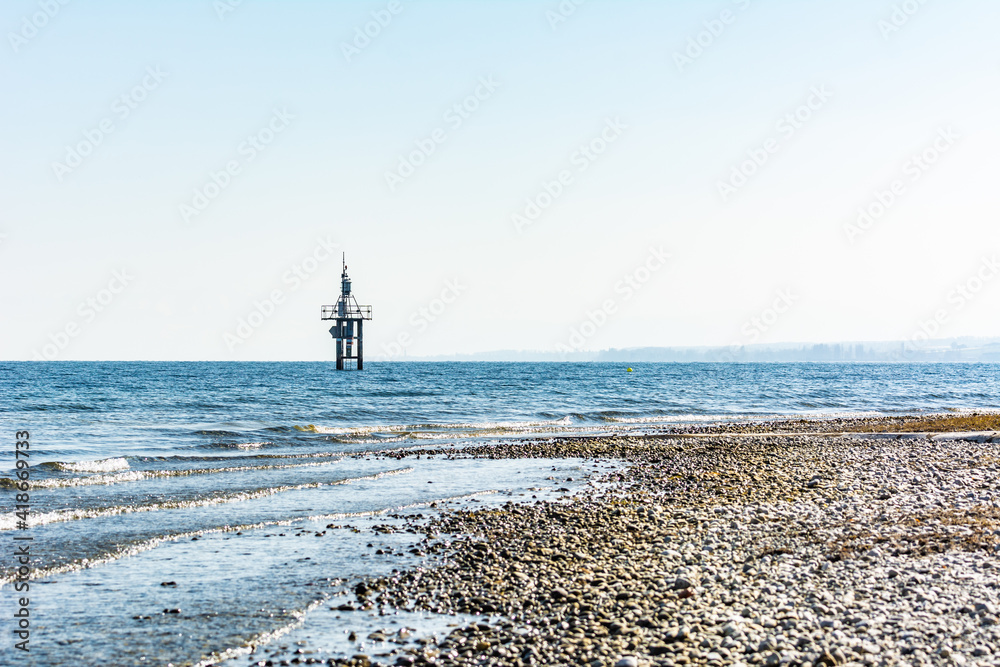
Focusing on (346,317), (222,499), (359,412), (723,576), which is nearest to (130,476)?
(222,499)

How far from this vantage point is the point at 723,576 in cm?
1052

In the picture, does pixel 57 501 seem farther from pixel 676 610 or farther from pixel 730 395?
pixel 730 395

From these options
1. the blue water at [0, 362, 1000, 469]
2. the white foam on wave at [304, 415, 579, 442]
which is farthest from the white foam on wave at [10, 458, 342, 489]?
the white foam on wave at [304, 415, 579, 442]

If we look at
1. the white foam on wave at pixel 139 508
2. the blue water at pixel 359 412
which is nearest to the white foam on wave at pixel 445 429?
the blue water at pixel 359 412

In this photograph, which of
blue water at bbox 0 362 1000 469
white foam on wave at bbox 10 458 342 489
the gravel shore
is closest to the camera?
the gravel shore

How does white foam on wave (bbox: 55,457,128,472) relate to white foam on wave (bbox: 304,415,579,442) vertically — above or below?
above

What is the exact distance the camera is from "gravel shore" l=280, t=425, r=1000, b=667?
816 centimetres

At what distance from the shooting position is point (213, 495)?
19547 millimetres

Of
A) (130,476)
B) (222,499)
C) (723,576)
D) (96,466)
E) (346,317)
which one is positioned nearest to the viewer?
(723,576)

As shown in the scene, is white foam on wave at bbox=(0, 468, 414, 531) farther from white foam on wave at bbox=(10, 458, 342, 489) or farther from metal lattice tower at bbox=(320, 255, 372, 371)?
metal lattice tower at bbox=(320, 255, 372, 371)

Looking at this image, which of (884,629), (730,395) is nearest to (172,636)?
(884,629)

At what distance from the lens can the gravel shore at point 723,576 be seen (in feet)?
26.8

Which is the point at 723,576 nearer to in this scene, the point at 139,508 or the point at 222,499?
the point at 222,499

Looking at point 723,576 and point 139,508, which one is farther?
point 139,508
